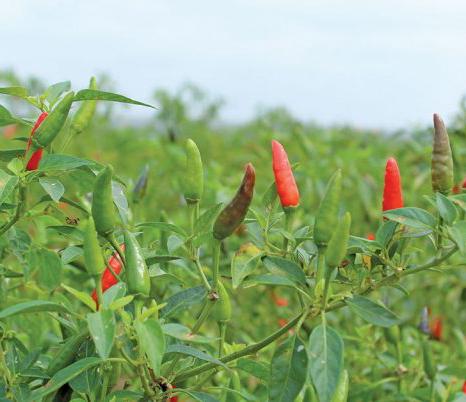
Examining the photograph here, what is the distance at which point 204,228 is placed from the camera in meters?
1.10

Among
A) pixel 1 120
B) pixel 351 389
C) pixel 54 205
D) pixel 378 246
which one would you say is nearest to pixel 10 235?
pixel 54 205

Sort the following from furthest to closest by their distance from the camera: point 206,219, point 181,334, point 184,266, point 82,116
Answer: point 184,266 < point 82,116 < point 206,219 < point 181,334

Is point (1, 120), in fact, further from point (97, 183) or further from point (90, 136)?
point (90, 136)

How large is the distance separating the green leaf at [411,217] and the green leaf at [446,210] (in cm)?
2

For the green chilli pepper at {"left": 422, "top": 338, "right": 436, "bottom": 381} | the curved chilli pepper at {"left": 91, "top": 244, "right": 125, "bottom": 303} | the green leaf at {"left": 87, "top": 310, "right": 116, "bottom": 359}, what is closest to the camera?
the green leaf at {"left": 87, "top": 310, "right": 116, "bottom": 359}

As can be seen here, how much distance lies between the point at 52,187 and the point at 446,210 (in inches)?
19.1

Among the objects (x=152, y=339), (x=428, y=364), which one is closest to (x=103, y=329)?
(x=152, y=339)

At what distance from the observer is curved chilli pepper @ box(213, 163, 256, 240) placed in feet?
3.31

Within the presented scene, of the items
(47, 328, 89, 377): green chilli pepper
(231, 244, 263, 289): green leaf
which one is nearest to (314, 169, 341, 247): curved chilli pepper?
(231, 244, 263, 289): green leaf

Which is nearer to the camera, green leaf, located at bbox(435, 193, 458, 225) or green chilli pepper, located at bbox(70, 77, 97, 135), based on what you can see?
green leaf, located at bbox(435, 193, 458, 225)

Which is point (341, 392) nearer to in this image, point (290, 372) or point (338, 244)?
point (290, 372)

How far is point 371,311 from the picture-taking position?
968 mm

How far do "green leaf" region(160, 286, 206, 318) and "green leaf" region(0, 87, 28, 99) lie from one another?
35 cm

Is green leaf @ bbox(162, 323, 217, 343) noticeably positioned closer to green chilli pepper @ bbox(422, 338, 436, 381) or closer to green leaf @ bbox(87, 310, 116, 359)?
green leaf @ bbox(87, 310, 116, 359)
